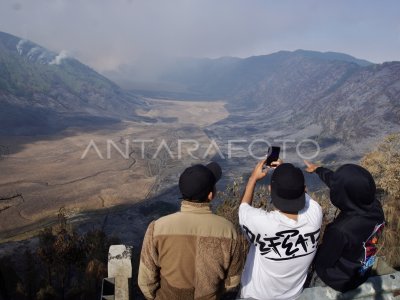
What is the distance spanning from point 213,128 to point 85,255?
2466 inches

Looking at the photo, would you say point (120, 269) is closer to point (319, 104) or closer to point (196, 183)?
point (196, 183)

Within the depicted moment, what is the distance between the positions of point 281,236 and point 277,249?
0.14m

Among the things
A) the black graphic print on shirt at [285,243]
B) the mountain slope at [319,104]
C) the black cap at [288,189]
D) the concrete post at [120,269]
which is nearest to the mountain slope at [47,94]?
the mountain slope at [319,104]

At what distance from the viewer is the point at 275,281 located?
3.04 metres

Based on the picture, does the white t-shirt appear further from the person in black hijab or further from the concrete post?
the concrete post

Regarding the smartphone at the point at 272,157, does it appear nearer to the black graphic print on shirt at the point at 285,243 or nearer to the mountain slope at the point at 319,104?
the black graphic print on shirt at the point at 285,243

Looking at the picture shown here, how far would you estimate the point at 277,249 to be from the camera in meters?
2.87

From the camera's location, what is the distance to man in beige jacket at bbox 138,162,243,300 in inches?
→ 108

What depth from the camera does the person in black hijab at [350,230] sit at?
2814mm

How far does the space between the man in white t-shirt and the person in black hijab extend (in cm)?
13

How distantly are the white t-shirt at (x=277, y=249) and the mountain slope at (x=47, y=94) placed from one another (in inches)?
2157

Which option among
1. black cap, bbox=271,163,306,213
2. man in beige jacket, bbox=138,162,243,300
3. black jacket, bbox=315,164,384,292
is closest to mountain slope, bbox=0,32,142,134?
man in beige jacket, bbox=138,162,243,300

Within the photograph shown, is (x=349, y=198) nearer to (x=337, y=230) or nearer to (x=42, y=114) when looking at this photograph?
(x=337, y=230)

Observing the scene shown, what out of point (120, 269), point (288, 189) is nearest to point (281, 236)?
point (288, 189)
